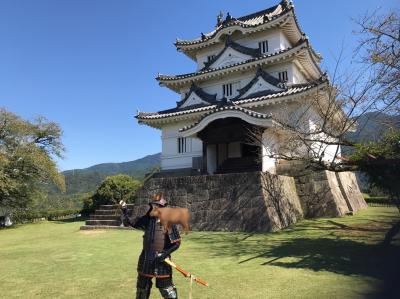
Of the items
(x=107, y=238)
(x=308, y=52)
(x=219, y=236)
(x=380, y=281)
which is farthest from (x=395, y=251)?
(x=308, y=52)

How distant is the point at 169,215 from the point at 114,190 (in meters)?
20.5

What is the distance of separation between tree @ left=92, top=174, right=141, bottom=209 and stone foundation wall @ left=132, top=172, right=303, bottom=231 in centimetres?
1001

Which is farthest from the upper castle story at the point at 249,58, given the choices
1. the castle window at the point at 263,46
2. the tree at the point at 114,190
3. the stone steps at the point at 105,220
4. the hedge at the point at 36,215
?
the hedge at the point at 36,215

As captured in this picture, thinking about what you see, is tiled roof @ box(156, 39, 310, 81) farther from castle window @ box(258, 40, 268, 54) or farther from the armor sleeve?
the armor sleeve

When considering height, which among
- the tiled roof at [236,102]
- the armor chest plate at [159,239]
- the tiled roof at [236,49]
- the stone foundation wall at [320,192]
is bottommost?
the armor chest plate at [159,239]

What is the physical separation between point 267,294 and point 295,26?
1857 cm

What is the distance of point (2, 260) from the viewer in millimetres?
9141

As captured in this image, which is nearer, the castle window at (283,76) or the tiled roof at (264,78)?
the tiled roof at (264,78)

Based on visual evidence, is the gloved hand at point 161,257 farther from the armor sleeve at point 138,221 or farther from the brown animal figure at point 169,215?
the armor sleeve at point 138,221

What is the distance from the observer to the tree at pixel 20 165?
21.1 m

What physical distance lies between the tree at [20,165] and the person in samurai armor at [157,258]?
18671mm

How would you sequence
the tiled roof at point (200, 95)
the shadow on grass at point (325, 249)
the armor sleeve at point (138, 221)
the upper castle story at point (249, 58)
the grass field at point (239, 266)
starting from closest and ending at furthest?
the armor sleeve at point (138, 221), the grass field at point (239, 266), the shadow on grass at point (325, 249), the upper castle story at point (249, 58), the tiled roof at point (200, 95)

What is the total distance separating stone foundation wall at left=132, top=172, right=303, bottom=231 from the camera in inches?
477

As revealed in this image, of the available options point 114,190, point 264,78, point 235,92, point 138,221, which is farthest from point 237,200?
point 114,190
